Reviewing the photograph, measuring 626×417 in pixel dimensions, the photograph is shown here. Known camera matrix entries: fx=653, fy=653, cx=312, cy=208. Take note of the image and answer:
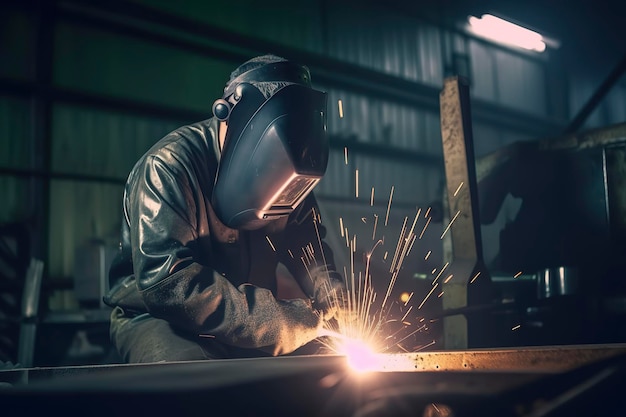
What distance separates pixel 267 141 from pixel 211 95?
16.9ft

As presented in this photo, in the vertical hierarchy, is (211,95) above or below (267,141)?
above

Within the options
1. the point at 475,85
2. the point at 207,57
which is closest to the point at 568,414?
the point at 207,57

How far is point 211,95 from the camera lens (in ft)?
23.1

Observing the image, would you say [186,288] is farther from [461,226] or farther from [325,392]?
[461,226]

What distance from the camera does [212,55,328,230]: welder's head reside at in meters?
2.09

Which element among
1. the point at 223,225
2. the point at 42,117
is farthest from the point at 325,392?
the point at 42,117

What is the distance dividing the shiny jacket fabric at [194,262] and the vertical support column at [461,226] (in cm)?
111

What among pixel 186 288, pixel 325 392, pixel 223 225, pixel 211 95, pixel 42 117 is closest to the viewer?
pixel 325 392

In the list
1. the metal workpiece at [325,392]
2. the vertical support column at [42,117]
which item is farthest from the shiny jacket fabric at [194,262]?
→ the vertical support column at [42,117]

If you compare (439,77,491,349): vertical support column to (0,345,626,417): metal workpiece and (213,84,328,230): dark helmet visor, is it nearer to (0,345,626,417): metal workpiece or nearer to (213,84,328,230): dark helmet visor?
(213,84,328,230): dark helmet visor

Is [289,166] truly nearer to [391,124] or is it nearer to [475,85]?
[391,124]

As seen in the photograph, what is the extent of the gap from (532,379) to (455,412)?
0.54 feet

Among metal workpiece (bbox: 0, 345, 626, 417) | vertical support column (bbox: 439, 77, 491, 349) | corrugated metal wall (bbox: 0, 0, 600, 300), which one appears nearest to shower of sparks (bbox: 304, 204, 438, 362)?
vertical support column (bbox: 439, 77, 491, 349)

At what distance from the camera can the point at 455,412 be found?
828mm
